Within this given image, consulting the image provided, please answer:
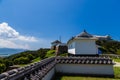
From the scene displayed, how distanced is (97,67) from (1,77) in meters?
9.72

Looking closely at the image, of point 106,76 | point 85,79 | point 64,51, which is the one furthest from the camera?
point 64,51

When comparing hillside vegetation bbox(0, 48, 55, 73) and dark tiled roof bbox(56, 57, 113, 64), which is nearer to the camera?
dark tiled roof bbox(56, 57, 113, 64)

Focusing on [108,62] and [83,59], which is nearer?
[108,62]

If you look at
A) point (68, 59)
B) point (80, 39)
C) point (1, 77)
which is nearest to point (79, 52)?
point (80, 39)

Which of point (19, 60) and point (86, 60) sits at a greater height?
point (86, 60)

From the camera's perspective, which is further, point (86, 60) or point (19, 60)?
point (19, 60)

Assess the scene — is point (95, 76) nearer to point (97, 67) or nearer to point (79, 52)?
point (97, 67)

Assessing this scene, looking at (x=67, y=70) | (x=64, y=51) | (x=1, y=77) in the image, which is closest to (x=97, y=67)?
(x=67, y=70)

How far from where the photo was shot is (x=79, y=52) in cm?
2481

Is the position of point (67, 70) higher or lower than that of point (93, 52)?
lower

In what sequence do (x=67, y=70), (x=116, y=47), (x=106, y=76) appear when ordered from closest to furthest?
1. (x=106, y=76)
2. (x=67, y=70)
3. (x=116, y=47)

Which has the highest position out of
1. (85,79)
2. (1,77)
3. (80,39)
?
(80,39)

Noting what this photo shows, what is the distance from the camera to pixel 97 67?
496 inches

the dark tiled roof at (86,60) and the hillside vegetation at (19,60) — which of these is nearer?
the dark tiled roof at (86,60)
